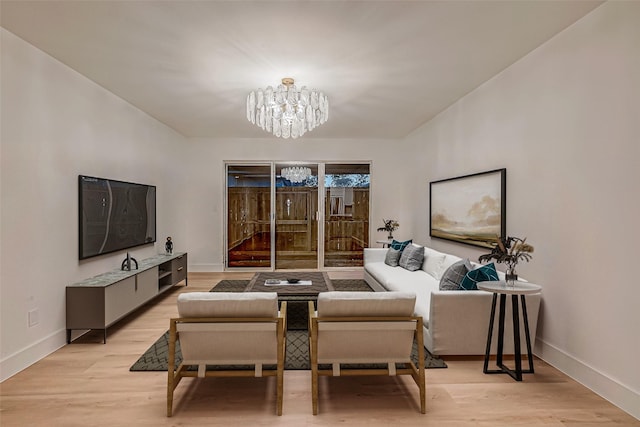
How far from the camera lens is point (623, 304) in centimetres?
237

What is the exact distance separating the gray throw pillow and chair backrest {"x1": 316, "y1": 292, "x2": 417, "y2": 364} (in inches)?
122

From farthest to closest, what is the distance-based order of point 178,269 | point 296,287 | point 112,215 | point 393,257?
1. point 178,269
2. point 393,257
3. point 112,215
4. point 296,287

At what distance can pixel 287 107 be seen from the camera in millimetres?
3791

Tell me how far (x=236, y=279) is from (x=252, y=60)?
4135 mm

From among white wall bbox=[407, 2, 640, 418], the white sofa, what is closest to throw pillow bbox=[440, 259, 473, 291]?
the white sofa

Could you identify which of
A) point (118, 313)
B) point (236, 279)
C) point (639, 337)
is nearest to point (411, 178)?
point (236, 279)

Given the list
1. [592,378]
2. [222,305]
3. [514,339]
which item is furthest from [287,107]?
[592,378]

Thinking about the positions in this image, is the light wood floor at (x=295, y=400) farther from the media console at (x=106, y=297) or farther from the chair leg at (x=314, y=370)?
the media console at (x=106, y=297)

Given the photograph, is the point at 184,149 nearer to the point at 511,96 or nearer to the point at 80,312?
the point at 80,312

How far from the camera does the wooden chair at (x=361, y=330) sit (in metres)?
2.31

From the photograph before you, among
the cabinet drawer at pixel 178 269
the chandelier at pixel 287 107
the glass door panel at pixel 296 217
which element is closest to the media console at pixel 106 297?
the cabinet drawer at pixel 178 269

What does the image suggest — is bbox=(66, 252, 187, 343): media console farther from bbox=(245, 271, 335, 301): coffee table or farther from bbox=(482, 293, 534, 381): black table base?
bbox=(482, 293, 534, 381): black table base

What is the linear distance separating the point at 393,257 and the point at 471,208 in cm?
153

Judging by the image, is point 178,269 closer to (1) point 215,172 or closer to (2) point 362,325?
(1) point 215,172
